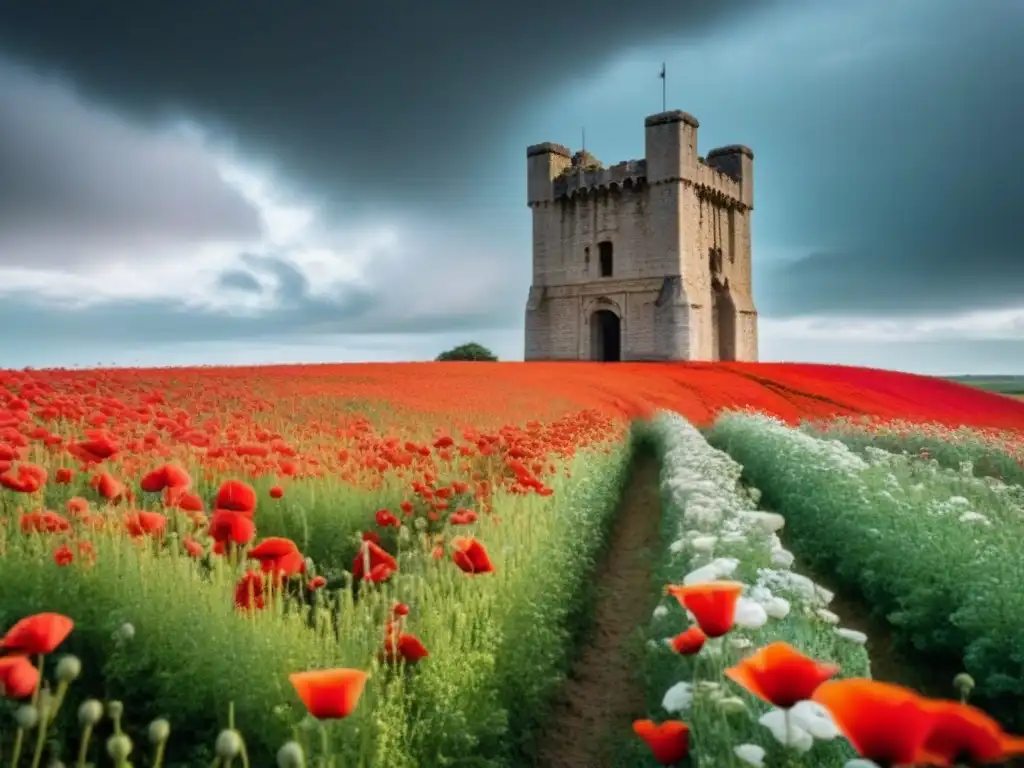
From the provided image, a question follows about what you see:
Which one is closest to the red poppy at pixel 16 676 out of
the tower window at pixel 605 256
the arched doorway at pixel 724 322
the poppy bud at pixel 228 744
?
the poppy bud at pixel 228 744

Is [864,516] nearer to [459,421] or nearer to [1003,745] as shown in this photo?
[459,421]

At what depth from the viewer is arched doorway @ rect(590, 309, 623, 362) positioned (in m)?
35.5

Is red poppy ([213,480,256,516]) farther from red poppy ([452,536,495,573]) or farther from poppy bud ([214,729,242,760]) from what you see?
poppy bud ([214,729,242,760])

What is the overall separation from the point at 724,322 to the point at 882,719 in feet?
122

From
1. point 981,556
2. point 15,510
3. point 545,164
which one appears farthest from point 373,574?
point 545,164

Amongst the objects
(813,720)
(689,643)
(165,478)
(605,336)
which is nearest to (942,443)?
(813,720)

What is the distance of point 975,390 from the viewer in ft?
95.1

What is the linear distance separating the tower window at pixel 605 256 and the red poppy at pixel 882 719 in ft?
112

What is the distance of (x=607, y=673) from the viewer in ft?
22.7

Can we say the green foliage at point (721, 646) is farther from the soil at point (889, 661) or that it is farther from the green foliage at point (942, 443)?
the green foliage at point (942, 443)

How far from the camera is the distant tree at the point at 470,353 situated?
43344mm

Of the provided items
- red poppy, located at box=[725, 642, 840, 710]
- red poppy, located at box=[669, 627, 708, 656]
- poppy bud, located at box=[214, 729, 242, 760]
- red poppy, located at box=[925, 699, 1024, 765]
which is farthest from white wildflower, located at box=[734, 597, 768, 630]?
poppy bud, located at box=[214, 729, 242, 760]

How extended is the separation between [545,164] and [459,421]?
86.3 ft

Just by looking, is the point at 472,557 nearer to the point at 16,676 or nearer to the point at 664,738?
the point at 664,738
